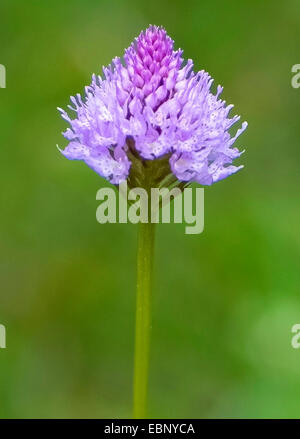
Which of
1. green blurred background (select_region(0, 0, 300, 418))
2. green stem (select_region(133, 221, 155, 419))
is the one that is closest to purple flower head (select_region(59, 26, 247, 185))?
green stem (select_region(133, 221, 155, 419))

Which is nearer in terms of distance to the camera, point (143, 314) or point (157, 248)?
point (143, 314)

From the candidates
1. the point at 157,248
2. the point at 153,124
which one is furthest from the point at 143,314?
the point at 157,248

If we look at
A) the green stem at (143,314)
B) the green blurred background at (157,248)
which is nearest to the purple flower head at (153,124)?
the green stem at (143,314)

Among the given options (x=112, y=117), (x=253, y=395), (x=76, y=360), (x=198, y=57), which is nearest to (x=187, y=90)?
(x=112, y=117)

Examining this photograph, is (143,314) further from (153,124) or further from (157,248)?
(157,248)

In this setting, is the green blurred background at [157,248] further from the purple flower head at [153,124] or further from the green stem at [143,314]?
the purple flower head at [153,124]

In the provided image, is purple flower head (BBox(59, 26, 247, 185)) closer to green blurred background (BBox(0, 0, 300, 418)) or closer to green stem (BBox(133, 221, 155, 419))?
green stem (BBox(133, 221, 155, 419))

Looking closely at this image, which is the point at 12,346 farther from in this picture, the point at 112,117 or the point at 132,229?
the point at 112,117
